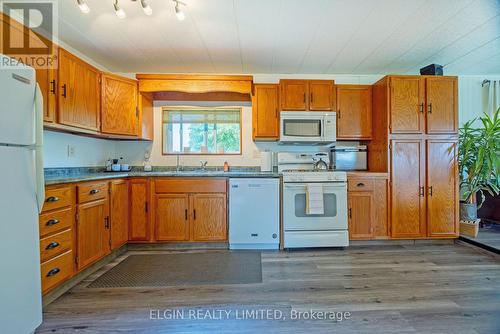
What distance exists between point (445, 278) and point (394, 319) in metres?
0.95

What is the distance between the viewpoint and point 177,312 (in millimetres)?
1686

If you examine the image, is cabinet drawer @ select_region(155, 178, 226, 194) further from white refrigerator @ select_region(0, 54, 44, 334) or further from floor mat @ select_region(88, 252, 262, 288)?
white refrigerator @ select_region(0, 54, 44, 334)

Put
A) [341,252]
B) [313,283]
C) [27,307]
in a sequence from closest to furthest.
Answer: [27,307] → [313,283] → [341,252]

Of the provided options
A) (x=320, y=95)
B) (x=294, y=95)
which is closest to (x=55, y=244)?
(x=294, y=95)

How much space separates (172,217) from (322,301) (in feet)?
6.13

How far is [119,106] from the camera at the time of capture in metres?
2.98

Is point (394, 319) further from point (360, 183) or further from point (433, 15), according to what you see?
point (433, 15)

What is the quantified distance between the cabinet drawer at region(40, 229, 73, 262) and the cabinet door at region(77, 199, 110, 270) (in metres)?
0.11

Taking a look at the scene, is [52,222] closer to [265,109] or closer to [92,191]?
[92,191]

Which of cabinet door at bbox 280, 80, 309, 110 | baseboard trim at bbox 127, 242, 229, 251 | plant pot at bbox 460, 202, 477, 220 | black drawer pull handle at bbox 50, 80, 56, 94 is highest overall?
cabinet door at bbox 280, 80, 309, 110

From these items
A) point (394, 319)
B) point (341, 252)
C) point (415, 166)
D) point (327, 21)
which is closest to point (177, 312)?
point (394, 319)

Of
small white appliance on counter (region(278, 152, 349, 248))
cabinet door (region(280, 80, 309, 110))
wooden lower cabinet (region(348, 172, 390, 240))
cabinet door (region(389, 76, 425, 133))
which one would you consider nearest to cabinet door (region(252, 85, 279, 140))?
cabinet door (region(280, 80, 309, 110))

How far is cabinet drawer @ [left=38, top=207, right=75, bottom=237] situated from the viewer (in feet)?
5.49

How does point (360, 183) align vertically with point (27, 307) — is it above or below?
above
